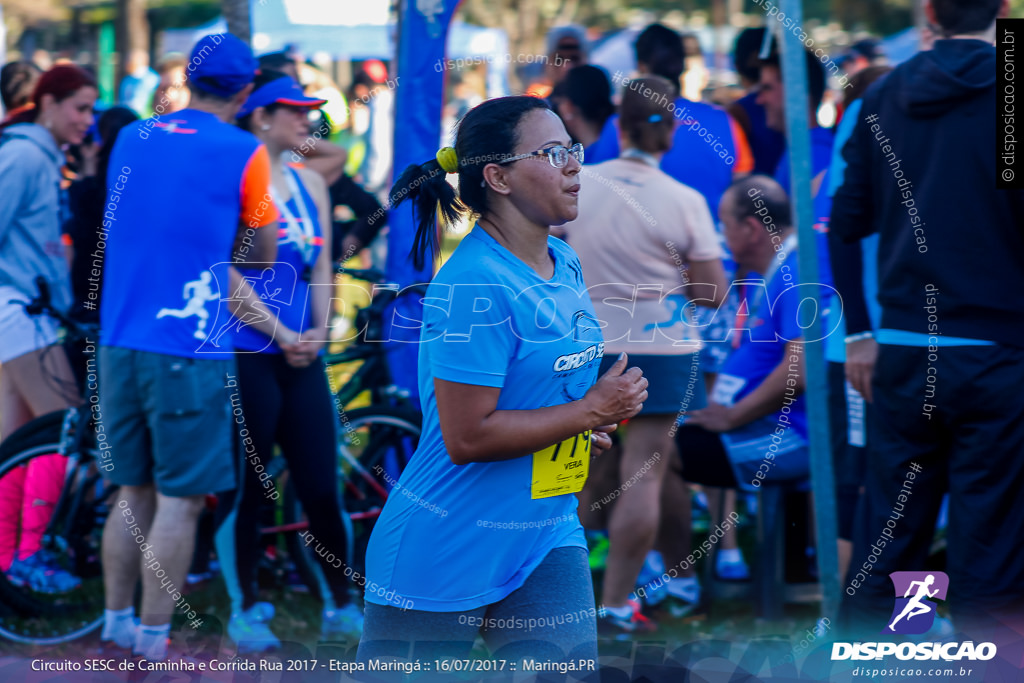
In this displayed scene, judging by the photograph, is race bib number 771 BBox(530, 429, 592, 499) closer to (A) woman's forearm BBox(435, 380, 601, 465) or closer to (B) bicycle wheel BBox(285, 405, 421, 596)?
(A) woman's forearm BBox(435, 380, 601, 465)

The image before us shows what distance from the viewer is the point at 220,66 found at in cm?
351

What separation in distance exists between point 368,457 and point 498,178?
7.93 feet

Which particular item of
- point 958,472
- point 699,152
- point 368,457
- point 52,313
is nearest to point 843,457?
point 958,472

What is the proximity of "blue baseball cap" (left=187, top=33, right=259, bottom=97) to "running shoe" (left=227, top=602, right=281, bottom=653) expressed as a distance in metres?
1.96

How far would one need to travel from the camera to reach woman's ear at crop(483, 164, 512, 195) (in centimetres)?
237

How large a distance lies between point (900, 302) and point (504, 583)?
4.86ft

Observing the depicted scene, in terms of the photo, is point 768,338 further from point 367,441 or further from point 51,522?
point 51,522

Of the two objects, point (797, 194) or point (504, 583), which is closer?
point (504, 583)

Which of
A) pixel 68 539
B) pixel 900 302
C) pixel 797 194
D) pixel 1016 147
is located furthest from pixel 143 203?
pixel 1016 147

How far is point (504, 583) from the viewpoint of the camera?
234 centimetres

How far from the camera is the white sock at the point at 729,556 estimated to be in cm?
477

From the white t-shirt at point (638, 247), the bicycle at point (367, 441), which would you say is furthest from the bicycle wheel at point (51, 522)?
the white t-shirt at point (638, 247)

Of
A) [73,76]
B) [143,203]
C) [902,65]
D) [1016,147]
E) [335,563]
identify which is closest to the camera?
[1016,147]

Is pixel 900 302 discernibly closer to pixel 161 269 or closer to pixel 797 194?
pixel 797 194
